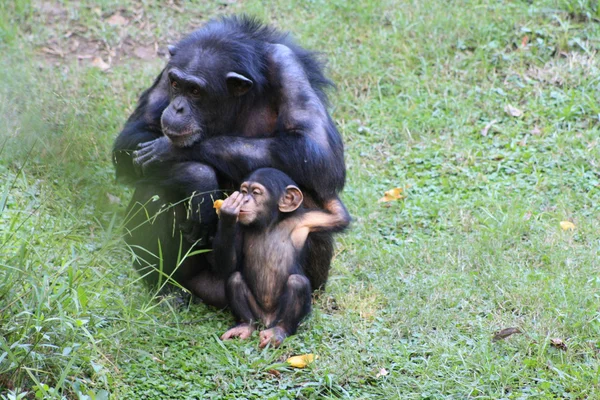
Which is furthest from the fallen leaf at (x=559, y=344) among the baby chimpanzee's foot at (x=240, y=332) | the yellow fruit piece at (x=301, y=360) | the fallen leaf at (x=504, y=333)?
the baby chimpanzee's foot at (x=240, y=332)

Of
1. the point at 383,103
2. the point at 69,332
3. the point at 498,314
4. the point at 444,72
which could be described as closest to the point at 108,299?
the point at 69,332

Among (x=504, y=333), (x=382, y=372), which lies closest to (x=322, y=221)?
(x=382, y=372)

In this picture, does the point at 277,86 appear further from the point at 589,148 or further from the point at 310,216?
the point at 589,148

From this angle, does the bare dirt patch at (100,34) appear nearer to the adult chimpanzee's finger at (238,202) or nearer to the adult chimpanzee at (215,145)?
the adult chimpanzee at (215,145)

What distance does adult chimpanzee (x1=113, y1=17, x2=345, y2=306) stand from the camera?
5.27 m

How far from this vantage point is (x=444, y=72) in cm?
851

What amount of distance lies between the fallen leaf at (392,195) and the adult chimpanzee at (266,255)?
1.97m

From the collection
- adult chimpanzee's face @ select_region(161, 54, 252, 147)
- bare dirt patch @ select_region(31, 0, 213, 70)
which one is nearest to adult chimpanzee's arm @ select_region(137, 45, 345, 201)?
adult chimpanzee's face @ select_region(161, 54, 252, 147)

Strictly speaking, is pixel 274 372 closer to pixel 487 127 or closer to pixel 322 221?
pixel 322 221

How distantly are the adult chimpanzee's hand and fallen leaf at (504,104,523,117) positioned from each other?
12.8 feet

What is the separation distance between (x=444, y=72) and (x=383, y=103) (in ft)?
2.45

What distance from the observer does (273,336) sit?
4.86m

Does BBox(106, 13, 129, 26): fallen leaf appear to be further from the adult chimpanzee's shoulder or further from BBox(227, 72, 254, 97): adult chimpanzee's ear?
BBox(227, 72, 254, 97): adult chimpanzee's ear

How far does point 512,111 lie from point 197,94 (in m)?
3.77
